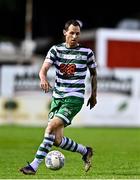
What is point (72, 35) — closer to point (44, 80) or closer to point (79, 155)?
point (44, 80)

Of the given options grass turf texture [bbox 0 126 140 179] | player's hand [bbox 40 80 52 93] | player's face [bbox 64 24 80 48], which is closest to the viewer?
player's hand [bbox 40 80 52 93]

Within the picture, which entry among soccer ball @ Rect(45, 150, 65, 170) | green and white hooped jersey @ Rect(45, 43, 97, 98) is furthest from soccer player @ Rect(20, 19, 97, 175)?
soccer ball @ Rect(45, 150, 65, 170)

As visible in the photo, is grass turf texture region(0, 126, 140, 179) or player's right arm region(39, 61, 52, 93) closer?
player's right arm region(39, 61, 52, 93)

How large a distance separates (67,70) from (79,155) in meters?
5.10

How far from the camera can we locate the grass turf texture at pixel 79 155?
534 inches

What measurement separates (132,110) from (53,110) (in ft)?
62.2

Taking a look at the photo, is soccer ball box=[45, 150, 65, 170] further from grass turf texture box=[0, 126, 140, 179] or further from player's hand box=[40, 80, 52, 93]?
player's hand box=[40, 80, 52, 93]

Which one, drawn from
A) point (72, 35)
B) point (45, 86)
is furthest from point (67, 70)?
point (45, 86)

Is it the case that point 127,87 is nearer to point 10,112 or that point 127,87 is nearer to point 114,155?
point 10,112

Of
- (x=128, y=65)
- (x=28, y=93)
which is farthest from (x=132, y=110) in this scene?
(x=128, y=65)

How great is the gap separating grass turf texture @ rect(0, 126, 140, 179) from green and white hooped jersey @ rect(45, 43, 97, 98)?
1345mm

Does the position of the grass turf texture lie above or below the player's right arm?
below

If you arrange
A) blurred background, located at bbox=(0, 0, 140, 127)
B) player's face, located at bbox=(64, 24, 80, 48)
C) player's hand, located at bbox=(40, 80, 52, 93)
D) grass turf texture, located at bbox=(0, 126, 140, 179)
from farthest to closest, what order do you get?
blurred background, located at bbox=(0, 0, 140, 127) → grass turf texture, located at bbox=(0, 126, 140, 179) → player's face, located at bbox=(64, 24, 80, 48) → player's hand, located at bbox=(40, 80, 52, 93)

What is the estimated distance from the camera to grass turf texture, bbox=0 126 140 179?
13555 millimetres
